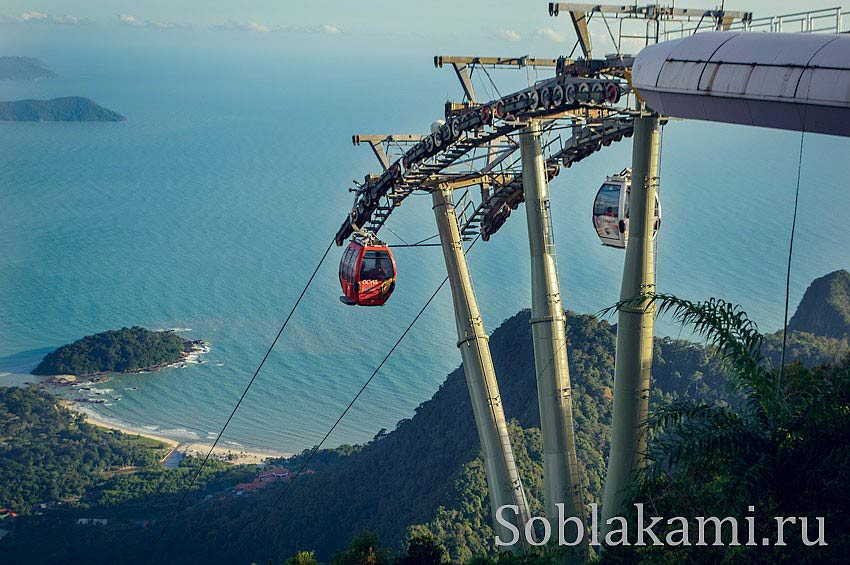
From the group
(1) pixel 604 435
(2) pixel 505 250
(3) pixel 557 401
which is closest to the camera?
(3) pixel 557 401

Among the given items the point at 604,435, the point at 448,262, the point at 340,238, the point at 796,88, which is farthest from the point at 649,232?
the point at 604,435

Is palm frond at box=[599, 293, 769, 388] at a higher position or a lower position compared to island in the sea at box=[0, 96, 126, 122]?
lower

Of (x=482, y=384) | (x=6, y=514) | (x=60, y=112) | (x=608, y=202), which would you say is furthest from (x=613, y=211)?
(x=60, y=112)

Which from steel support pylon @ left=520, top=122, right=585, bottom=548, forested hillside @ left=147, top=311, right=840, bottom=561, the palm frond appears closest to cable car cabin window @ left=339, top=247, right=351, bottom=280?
steel support pylon @ left=520, top=122, right=585, bottom=548

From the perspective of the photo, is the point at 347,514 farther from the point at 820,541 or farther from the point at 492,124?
the point at 820,541

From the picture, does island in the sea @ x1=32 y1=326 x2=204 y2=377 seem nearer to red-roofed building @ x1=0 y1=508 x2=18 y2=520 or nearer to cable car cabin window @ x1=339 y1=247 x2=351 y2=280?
red-roofed building @ x1=0 y1=508 x2=18 y2=520

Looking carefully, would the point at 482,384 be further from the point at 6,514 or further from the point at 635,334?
the point at 6,514
